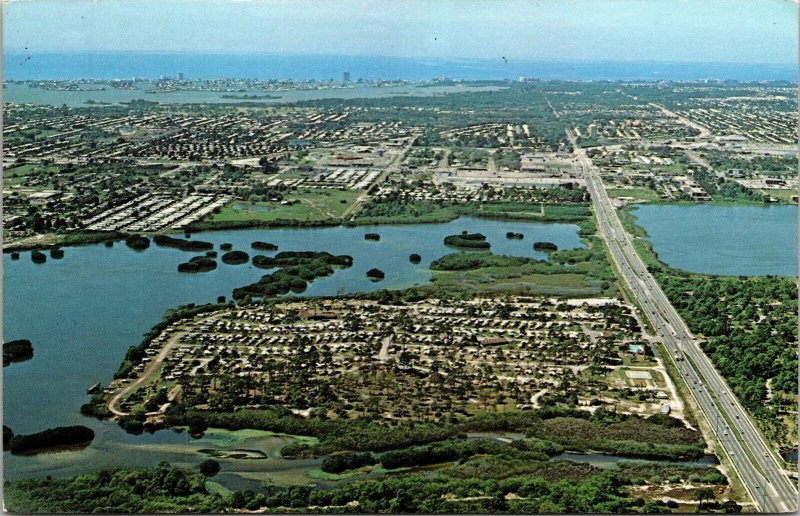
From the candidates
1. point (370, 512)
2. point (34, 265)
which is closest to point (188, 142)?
point (34, 265)

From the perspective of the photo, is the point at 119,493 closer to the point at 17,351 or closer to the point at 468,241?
the point at 17,351

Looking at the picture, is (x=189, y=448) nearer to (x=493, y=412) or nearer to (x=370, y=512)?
(x=370, y=512)

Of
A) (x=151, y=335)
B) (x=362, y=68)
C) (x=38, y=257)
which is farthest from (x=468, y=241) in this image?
(x=362, y=68)

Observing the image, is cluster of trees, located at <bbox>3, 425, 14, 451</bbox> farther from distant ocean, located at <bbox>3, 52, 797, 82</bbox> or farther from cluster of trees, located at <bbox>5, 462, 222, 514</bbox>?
distant ocean, located at <bbox>3, 52, 797, 82</bbox>

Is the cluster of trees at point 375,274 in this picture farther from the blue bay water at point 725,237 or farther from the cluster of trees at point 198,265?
the blue bay water at point 725,237

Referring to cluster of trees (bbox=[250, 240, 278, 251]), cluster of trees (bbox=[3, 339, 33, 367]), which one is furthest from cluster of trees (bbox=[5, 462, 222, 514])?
cluster of trees (bbox=[250, 240, 278, 251])

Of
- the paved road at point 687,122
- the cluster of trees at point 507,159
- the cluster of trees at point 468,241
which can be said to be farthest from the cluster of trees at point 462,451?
the paved road at point 687,122
